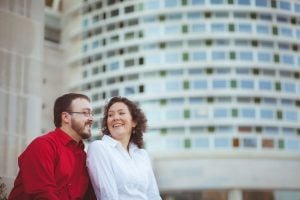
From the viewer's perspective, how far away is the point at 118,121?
4441 mm

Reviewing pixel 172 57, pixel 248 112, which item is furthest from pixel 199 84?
pixel 248 112

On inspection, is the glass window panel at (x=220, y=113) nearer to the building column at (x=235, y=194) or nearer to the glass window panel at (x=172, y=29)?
the building column at (x=235, y=194)

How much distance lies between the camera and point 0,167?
23.4 feet

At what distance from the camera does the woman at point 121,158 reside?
415 centimetres

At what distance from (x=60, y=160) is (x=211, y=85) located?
3828 centimetres

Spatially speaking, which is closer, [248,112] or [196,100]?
[196,100]

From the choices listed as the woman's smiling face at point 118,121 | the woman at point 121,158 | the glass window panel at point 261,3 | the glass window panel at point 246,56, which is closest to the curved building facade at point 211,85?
the glass window panel at point 246,56

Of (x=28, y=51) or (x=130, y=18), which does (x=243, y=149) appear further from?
(x=28, y=51)

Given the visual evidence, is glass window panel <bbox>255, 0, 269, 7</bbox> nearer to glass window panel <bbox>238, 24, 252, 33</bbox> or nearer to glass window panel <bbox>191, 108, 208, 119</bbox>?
glass window panel <bbox>238, 24, 252, 33</bbox>

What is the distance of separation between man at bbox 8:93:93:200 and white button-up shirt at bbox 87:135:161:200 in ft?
0.26

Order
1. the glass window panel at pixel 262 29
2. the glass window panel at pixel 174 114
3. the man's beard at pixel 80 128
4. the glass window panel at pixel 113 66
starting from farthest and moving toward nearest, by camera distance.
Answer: the glass window panel at pixel 113 66 < the glass window panel at pixel 262 29 < the glass window panel at pixel 174 114 < the man's beard at pixel 80 128

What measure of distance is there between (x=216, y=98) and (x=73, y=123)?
37894 mm

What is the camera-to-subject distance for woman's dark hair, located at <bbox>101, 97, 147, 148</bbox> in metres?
4.52

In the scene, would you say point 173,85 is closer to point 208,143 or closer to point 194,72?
point 194,72
